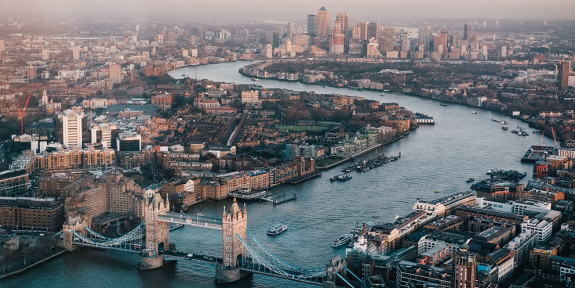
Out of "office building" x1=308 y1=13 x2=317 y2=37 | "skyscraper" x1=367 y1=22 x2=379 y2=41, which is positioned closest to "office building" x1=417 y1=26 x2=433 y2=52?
"skyscraper" x1=367 y1=22 x2=379 y2=41

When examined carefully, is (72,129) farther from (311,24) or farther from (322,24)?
(311,24)

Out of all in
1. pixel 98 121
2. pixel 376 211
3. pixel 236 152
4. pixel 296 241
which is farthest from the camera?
pixel 98 121

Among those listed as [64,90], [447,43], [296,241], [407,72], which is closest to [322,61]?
[407,72]

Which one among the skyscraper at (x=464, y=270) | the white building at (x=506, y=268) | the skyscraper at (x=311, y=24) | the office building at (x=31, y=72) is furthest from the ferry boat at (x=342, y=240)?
the skyscraper at (x=311, y=24)

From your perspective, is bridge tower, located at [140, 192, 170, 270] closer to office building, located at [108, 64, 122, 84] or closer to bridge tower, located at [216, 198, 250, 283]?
bridge tower, located at [216, 198, 250, 283]

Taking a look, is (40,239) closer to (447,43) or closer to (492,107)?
(492,107)

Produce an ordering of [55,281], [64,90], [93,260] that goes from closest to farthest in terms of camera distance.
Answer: [55,281], [93,260], [64,90]

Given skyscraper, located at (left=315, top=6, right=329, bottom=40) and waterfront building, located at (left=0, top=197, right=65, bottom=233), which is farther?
skyscraper, located at (left=315, top=6, right=329, bottom=40)
